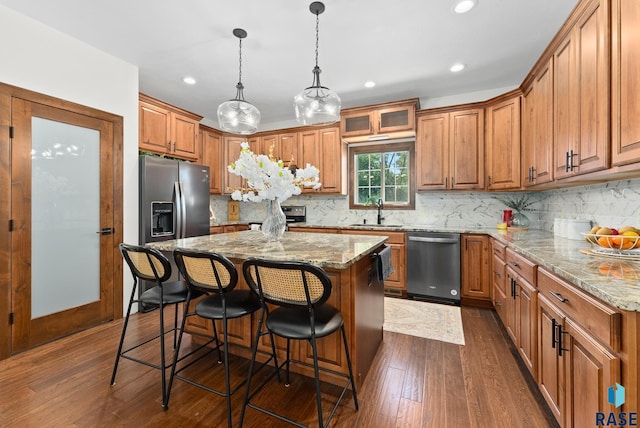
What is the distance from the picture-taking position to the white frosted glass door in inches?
100

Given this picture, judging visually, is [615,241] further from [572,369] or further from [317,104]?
[317,104]

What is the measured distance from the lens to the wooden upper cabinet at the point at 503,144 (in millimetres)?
3295

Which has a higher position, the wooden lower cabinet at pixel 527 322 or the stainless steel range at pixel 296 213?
the stainless steel range at pixel 296 213

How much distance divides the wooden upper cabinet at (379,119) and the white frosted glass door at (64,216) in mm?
3100

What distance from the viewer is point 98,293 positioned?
298cm

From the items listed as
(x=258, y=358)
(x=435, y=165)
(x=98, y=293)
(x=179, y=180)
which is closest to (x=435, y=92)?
(x=435, y=165)

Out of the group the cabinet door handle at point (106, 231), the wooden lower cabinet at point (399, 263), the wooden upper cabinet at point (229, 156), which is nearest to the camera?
the cabinet door handle at point (106, 231)

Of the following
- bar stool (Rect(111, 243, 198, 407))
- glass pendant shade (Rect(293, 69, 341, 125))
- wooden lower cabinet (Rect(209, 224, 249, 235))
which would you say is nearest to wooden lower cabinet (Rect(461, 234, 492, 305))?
glass pendant shade (Rect(293, 69, 341, 125))

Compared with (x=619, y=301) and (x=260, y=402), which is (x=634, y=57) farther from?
(x=260, y=402)

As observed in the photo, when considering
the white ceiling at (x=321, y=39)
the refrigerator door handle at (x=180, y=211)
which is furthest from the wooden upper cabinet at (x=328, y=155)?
the refrigerator door handle at (x=180, y=211)

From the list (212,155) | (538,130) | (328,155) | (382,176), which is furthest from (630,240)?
(212,155)

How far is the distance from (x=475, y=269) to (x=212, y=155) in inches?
171

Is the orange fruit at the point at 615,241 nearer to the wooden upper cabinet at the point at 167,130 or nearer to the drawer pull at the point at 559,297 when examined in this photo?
the drawer pull at the point at 559,297

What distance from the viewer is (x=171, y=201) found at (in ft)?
11.5
